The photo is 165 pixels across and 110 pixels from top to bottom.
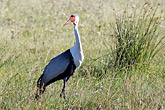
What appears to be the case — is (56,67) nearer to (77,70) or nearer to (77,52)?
(77,52)

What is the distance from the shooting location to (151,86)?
13.2ft

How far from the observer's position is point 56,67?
410 cm

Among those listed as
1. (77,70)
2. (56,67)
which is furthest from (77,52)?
(77,70)

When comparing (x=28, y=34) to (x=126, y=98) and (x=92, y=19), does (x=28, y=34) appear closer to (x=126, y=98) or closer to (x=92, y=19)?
(x=92, y=19)

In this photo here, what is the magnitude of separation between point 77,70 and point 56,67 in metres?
0.81

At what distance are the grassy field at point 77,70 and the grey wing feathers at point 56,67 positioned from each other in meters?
0.17

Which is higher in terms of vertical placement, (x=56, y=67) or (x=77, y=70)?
(x=56, y=67)

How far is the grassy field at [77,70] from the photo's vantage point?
11.2 feet

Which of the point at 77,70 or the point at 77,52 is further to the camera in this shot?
the point at 77,70

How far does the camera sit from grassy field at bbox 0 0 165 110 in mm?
3410

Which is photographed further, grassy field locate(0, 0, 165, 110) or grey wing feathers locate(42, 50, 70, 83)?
grey wing feathers locate(42, 50, 70, 83)

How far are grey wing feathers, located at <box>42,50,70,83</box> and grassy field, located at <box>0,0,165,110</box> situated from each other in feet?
0.56

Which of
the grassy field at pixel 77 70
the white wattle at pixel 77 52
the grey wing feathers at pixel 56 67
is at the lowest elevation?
the grassy field at pixel 77 70

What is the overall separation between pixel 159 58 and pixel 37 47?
240cm
